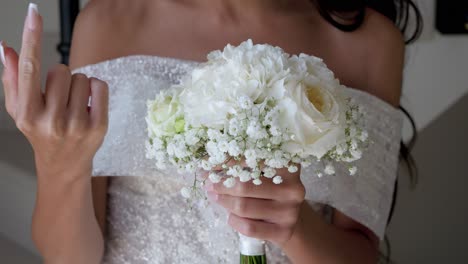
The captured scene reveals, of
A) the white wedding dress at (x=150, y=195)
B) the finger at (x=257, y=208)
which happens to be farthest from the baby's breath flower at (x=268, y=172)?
the white wedding dress at (x=150, y=195)

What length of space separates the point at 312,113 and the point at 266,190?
0.16 meters

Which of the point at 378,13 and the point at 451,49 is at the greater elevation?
the point at 378,13

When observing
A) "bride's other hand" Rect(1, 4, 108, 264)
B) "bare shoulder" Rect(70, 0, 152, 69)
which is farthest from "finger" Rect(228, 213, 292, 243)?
"bare shoulder" Rect(70, 0, 152, 69)

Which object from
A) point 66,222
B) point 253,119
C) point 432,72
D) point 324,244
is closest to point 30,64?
point 253,119

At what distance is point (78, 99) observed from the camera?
0.99 meters

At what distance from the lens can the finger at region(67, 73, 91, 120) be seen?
98 centimetres

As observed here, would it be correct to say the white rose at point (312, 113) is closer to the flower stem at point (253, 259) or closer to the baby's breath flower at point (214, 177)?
the baby's breath flower at point (214, 177)

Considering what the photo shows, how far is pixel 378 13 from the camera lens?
1.62 meters

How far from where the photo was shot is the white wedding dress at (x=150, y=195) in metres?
1.42

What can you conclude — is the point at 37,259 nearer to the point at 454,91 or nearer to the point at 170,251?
the point at 170,251

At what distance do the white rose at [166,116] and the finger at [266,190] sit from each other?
4.5 inches

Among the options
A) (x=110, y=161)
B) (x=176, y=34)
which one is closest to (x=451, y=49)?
(x=176, y=34)

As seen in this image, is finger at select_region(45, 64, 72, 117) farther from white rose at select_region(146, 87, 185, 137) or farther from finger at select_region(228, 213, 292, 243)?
finger at select_region(228, 213, 292, 243)

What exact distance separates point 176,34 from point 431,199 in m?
1.80
